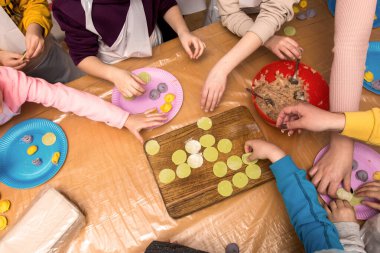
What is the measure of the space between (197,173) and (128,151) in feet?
0.68

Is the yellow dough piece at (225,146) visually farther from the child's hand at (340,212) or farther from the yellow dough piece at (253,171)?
the child's hand at (340,212)

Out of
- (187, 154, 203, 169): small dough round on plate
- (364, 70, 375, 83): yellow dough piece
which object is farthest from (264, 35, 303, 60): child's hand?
(187, 154, 203, 169): small dough round on plate

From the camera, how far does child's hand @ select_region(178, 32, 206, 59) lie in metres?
0.83

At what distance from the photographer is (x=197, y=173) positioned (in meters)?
0.69

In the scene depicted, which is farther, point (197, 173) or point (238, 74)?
point (238, 74)

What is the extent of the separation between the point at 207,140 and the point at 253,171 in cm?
15

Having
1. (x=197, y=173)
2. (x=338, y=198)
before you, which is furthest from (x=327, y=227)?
(x=197, y=173)

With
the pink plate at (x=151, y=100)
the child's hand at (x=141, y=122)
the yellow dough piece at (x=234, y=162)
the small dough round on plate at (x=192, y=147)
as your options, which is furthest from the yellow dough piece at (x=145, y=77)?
the yellow dough piece at (x=234, y=162)

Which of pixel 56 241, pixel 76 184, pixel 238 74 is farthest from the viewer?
pixel 238 74

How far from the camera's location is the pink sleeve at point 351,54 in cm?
71

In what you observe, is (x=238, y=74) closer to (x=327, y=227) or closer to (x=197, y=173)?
(x=197, y=173)

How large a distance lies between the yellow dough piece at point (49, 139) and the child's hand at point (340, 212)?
2.50 feet

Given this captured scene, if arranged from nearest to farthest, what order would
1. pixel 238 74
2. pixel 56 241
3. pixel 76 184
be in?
pixel 56 241, pixel 76 184, pixel 238 74

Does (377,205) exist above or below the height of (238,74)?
below
